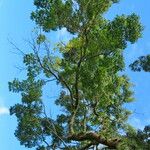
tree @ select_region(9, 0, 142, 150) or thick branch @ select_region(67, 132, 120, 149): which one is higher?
tree @ select_region(9, 0, 142, 150)

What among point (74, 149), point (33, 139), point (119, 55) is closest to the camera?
point (119, 55)

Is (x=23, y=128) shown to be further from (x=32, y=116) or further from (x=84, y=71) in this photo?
(x=84, y=71)

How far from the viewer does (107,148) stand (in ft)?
53.6

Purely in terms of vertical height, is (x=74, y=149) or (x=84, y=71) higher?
(x=84, y=71)

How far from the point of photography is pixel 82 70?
1823cm

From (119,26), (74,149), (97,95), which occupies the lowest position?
(74,149)

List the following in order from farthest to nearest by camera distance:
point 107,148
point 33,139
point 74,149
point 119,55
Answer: point 33,139 < point 74,149 < point 119,55 < point 107,148

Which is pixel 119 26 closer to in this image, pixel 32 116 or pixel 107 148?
pixel 107 148

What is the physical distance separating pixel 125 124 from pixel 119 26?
5.92m

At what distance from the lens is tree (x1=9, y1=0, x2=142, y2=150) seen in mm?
17797

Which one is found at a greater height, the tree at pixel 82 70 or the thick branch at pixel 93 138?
the tree at pixel 82 70

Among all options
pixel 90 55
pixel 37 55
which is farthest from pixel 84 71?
pixel 37 55

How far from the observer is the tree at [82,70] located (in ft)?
58.4

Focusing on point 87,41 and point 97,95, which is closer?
point 87,41
